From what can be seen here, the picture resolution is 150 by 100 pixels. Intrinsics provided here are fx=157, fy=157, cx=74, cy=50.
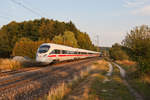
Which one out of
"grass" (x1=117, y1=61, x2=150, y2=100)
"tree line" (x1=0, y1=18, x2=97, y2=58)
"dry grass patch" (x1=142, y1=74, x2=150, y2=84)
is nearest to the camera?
"grass" (x1=117, y1=61, x2=150, y2=100)

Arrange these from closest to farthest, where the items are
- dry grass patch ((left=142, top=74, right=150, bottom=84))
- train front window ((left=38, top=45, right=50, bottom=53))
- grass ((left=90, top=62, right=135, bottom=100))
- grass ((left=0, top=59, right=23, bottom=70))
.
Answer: grass ((left=90, top=62, right=135, bottom=100)) → dry grass patch ((left=142, top=74, right=150, bottom=84)) → grass ((left=0, top=59, right=23, bottom=70)) → train front window ((left=38, top=45, right=50, bottom=53))

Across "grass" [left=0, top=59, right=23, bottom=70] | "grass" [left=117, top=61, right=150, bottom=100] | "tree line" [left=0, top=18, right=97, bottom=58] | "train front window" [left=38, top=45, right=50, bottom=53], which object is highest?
"tree line" [left=0, top=18, right=97, bottom=58]

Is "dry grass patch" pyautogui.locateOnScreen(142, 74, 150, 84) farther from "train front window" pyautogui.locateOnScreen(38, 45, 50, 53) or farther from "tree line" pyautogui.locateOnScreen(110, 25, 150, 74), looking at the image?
"train front window" pyautogui.locateOnScreen(38, 45, 50, 53)

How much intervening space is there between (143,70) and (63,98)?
9.38 meters

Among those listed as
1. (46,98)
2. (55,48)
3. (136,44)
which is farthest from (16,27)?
(46,98)

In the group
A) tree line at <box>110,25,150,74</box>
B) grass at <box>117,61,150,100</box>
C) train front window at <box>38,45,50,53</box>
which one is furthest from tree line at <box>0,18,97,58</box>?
grass at <box>117,61,150,100</box>

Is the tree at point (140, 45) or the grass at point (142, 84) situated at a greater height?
the tree at point (140, 45)

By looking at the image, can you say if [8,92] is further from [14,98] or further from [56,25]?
[56,25]

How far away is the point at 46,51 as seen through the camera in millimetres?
19594

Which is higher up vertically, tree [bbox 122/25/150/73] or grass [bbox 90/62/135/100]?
tree [bbox 122/25/150/73]

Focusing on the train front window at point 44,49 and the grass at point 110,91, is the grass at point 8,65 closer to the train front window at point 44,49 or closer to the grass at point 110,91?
the train front window at point 44,49

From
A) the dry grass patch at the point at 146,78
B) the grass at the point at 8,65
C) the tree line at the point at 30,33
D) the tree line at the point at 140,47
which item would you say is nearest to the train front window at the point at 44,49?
the grass at the point at 8,65

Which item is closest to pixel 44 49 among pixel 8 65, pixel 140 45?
pixel 8 65

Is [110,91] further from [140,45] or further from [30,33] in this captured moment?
[30,33]
